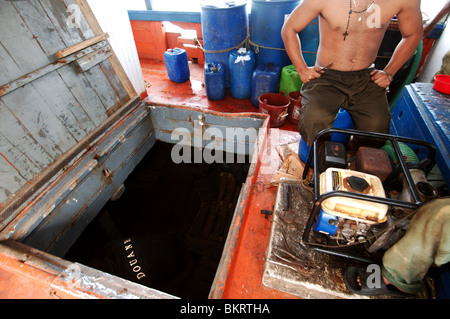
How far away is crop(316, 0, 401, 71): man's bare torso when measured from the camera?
2.38 meters

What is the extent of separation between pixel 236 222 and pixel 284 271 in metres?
0.65

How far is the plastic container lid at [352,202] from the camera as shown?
1787mm

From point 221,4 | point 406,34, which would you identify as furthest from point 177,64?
point 406,34

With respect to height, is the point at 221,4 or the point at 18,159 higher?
the point at 221,4

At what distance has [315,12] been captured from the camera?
2.49 m

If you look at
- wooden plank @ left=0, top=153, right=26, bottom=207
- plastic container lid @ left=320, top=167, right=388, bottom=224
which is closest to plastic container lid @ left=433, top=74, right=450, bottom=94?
plastic container lid @ left=320, top=167, right=388, bottom=224

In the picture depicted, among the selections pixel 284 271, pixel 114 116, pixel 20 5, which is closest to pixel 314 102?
pixel 284 271

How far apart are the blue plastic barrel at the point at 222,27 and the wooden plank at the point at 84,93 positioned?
7.87 feet

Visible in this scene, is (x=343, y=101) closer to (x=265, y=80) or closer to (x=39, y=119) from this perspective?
(x=265, y=80)

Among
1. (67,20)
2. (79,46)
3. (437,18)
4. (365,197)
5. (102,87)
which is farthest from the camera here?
(437,18)

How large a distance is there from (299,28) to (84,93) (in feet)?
9.79

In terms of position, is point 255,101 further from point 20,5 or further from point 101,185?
point 20,5

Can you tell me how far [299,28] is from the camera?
8.66 feet

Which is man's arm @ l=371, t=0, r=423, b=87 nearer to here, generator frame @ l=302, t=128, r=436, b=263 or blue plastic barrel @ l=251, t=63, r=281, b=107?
generator frame @ l=302, t=128, r=436, b=263
